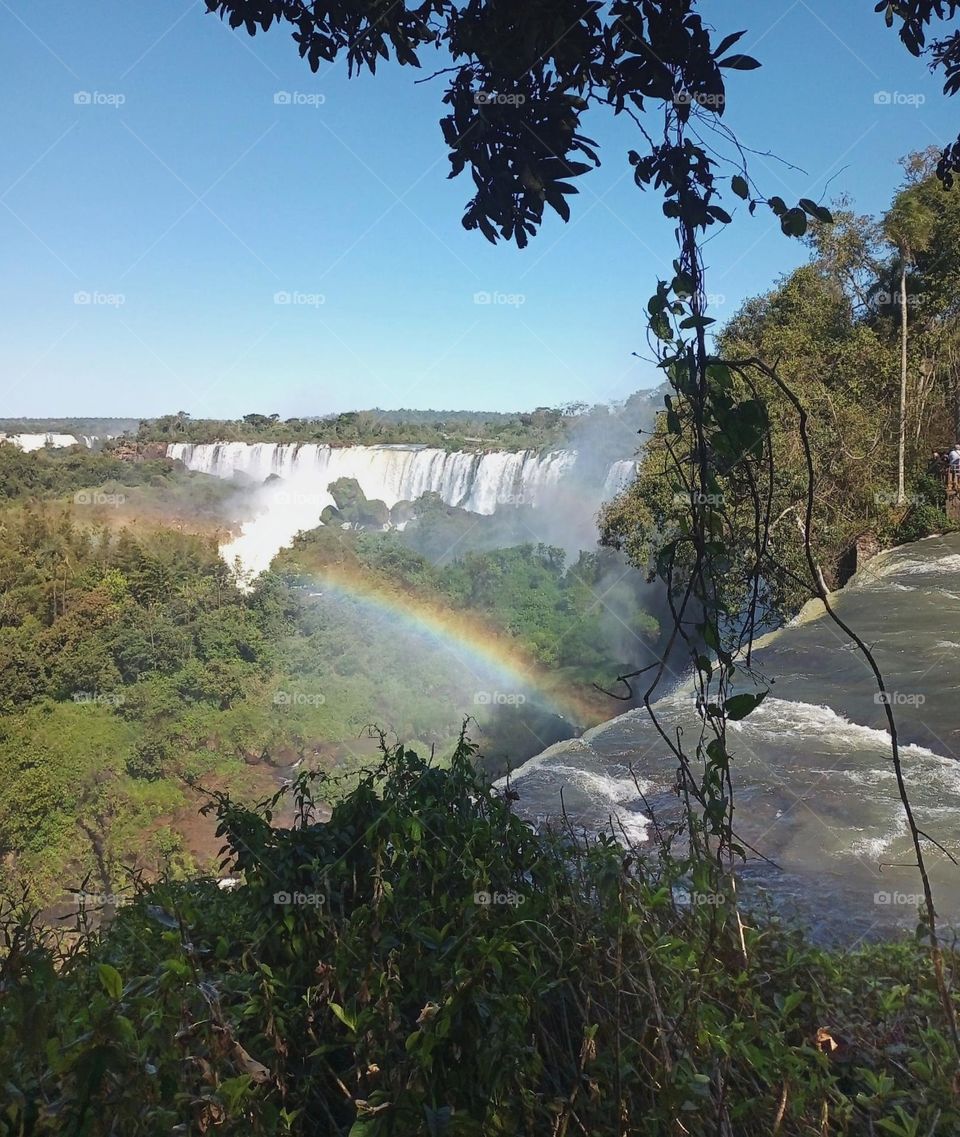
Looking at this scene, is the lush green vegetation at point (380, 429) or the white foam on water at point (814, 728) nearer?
the white foam on water at point (814, 728)

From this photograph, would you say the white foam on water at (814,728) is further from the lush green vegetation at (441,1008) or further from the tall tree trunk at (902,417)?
the tall tree trunk at (902,417)

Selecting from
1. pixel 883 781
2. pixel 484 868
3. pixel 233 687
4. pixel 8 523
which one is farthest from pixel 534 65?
pixel 8 523

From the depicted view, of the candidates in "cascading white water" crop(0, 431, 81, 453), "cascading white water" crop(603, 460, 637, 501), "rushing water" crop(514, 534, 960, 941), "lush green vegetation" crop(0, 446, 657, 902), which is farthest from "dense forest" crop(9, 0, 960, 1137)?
"cascading white water" crop(0, 431, 81, 453)

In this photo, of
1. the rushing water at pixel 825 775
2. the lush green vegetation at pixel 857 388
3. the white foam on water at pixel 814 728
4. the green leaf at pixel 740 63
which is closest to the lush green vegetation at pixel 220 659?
the lush green vegetation at pixel 857 388

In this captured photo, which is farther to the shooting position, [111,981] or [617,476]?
[617,476]

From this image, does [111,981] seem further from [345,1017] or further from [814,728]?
[814,728]

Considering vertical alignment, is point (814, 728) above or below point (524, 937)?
below

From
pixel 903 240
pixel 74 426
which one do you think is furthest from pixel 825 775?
pixel 74 426
